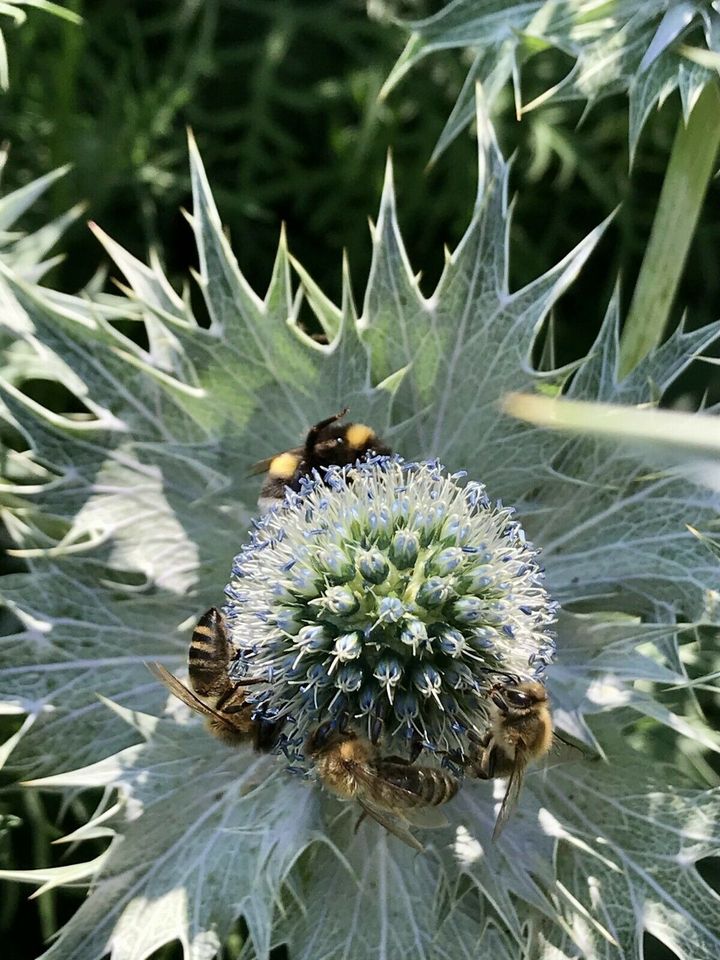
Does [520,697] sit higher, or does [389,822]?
[520,697]

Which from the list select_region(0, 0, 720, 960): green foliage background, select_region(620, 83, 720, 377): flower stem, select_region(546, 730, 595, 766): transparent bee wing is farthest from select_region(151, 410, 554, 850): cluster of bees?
select_region(0, 0, 720, 960): green foliage background

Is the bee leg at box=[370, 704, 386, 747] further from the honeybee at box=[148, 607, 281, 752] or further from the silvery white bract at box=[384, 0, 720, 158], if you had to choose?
the silvery white bract at box=[384, 0, 720, 158]

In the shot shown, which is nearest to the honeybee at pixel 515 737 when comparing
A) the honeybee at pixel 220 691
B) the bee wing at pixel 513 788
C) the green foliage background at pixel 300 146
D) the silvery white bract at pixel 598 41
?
the bee wing at pixel 513 788

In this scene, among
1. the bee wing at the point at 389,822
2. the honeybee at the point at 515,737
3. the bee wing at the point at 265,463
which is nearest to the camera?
the bee wing at the point at 389,822

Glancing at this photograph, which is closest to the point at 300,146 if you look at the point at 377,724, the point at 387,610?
the point at 387,610

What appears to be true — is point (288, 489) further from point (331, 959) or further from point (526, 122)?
point (526, 122)

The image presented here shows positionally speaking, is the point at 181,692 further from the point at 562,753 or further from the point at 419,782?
the point at 562,753

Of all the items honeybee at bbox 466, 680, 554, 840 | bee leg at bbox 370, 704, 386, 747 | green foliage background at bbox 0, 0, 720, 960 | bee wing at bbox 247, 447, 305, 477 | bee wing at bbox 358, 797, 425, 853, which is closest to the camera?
bee wing at bbox 358, 797, 425, 853

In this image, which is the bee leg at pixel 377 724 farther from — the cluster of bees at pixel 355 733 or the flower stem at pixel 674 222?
the flower stem at pixel 674 222
